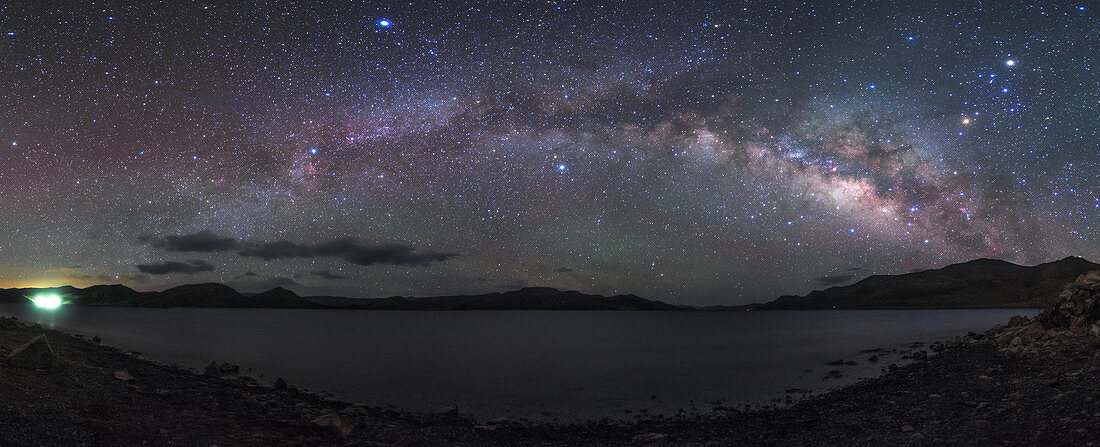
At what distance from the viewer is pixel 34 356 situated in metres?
16.9

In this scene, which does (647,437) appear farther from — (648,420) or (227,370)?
(227,370)

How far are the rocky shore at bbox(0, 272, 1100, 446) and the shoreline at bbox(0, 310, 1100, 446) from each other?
5 centimetres

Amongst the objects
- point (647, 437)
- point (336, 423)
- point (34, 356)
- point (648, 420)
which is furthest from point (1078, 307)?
point (34, 356)

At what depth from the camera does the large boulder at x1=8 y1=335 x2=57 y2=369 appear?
53.2 ft

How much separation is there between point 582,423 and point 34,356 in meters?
19.6

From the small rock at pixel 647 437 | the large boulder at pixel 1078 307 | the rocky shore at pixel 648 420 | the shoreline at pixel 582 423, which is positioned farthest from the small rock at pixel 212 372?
the large boulder at pixel 1078 307

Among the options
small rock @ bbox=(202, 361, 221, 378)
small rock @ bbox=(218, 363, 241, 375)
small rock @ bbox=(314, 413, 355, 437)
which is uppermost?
small rock @ bbox=(314, 413, 355, 437)

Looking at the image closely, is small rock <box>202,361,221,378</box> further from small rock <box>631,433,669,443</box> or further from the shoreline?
small rock <box>631,433,669,443</box>

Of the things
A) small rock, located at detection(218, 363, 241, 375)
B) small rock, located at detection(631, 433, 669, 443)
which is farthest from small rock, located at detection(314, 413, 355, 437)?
small rock, located at detection(218, 363, 241, 375)

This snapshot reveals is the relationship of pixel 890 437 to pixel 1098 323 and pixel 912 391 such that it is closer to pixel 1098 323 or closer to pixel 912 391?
pixel 912 391

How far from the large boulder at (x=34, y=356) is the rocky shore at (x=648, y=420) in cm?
5

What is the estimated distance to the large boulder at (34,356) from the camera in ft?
53.2

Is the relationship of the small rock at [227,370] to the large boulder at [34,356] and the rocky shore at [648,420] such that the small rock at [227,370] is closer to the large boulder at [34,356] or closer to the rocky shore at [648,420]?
the rocky shore at [648,420]

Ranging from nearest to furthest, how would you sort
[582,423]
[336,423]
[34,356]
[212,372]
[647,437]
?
[336,423] → [647,437] → [34,356] → [582,423] → [212,372]
